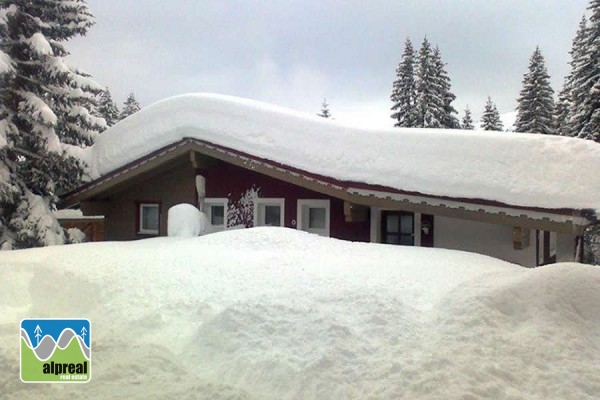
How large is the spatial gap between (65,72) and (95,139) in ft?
9.48

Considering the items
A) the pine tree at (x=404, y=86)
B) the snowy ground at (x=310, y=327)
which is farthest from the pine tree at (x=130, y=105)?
the snowy ground at (x=310, y=327)

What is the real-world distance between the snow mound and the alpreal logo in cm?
694

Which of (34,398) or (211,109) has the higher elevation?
(211,109)

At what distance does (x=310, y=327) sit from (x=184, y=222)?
7874 mm

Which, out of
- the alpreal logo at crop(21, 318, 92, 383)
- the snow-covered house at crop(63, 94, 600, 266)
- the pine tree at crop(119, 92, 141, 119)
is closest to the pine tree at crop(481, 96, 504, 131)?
the snow-covered house at crop(63, 94, 600, 266)

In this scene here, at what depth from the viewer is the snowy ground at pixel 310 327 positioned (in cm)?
360

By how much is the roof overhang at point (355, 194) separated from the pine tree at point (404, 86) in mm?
21103

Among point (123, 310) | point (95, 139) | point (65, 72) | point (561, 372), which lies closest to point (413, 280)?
point (561, 372)

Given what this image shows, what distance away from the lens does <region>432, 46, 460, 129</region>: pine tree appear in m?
30.1

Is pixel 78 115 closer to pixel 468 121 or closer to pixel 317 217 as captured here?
pixel 317 217

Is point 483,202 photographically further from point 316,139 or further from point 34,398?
point 34,398

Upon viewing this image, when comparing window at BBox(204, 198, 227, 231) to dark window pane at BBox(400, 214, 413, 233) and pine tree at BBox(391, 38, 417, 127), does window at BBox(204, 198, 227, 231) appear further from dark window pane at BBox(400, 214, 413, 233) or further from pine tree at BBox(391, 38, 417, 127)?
pine tree at BBox(391, 38, 417, 127)

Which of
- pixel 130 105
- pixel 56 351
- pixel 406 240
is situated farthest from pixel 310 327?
pixel 130 105

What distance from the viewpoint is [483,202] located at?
32.3ft
